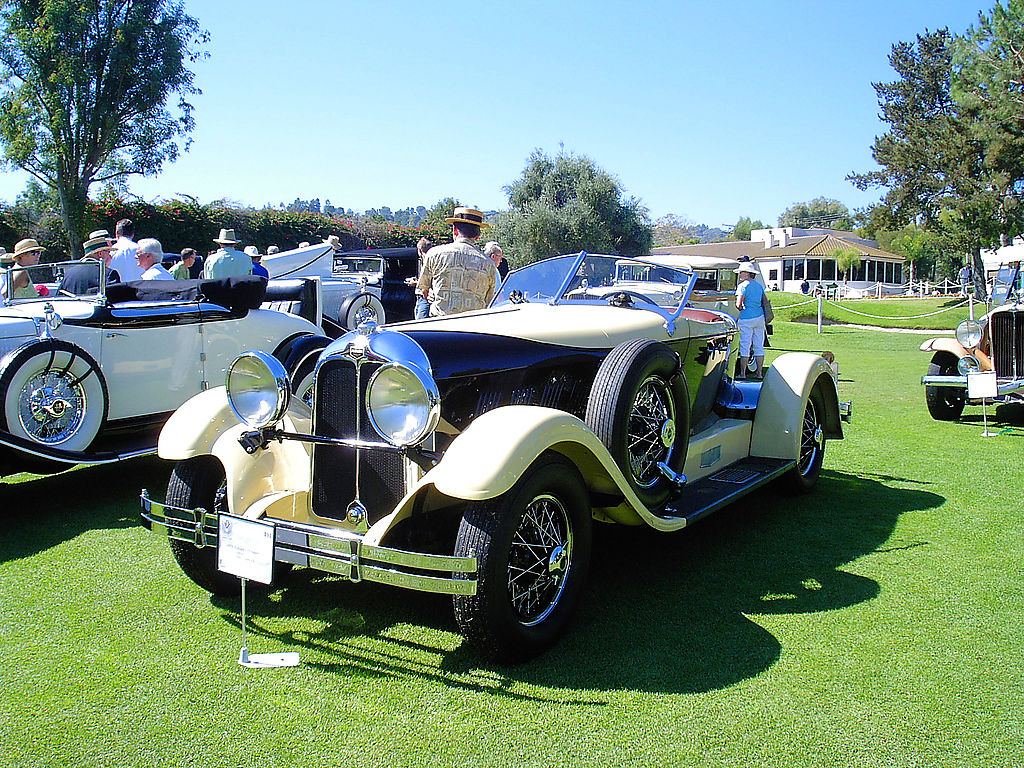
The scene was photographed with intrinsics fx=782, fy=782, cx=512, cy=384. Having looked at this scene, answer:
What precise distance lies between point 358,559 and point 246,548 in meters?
0.52

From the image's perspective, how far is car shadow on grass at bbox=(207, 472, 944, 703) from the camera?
10.2ft

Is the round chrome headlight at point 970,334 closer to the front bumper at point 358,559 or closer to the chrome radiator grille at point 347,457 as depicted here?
the chrome radiator grille at point 347,457

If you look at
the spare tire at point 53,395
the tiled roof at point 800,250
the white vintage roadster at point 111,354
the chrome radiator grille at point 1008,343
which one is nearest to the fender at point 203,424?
the white vintage roadster at point 111,354

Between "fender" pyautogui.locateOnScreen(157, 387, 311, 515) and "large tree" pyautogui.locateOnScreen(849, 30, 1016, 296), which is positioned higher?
"large tree" pyautogui.locateOnScreen(849, 30, 1016, 296)

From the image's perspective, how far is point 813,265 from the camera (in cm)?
5628

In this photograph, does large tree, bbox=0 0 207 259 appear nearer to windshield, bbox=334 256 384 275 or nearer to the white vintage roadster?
windshield, bbox=334 256 384 275

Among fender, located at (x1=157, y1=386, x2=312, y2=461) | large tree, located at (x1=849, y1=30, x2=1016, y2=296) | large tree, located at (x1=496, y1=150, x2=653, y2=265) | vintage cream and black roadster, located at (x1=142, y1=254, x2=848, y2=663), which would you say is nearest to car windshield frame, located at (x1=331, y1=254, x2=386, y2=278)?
fender, located at (x1=157, y1=386, x2=312, y2=461)

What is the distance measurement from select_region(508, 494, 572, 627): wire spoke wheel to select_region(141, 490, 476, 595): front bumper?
331 mm

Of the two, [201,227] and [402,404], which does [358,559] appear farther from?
[201,227]

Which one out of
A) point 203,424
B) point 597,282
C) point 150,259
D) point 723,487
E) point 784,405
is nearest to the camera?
point 203,424

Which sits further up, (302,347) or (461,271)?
(461,271)

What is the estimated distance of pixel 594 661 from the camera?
319 centimetres

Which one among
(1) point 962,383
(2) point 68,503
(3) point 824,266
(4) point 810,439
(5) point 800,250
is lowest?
(2) point 68,503

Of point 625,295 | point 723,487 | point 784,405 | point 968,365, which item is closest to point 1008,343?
point 968,365
